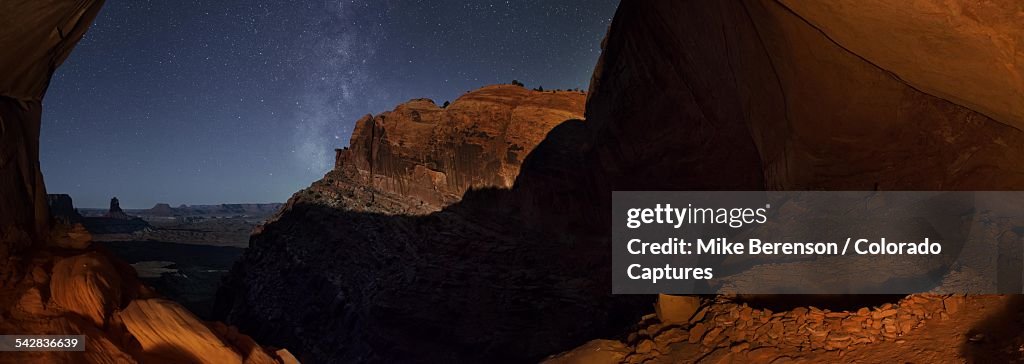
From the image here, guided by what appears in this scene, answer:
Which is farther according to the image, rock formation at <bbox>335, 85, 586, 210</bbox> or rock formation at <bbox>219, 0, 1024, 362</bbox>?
rock formation at <bbox>335, 85, 586, 210</bbox>

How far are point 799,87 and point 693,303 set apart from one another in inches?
174

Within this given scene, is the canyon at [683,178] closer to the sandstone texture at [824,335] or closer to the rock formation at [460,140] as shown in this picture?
the sandstone texture at [824,335]

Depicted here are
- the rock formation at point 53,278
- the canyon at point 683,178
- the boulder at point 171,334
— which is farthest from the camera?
the canyon at point 683,178

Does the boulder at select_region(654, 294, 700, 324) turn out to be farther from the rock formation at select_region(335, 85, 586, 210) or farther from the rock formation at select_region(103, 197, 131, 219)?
the rock formation at select_region(103, 197, 131, 219)

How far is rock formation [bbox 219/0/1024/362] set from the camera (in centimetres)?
654

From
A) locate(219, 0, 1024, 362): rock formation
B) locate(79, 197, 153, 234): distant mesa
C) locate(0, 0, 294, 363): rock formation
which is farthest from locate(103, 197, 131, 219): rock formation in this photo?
locate(0, 0, 294, 363): rock formation

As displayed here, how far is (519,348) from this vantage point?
2555 centimetres

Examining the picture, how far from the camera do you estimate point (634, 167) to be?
21609 mm

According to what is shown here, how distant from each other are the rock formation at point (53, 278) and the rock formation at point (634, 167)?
6.07 meters

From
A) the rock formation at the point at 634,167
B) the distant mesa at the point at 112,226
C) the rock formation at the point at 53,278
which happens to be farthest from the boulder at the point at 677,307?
the distant mesa at the point at 112,226

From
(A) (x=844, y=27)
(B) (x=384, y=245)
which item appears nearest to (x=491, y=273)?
(B) (x=384, y=245)

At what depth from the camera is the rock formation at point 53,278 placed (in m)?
4.51

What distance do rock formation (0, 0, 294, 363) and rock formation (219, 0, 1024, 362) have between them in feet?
19.9

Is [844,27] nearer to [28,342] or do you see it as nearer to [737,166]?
[28,342]
